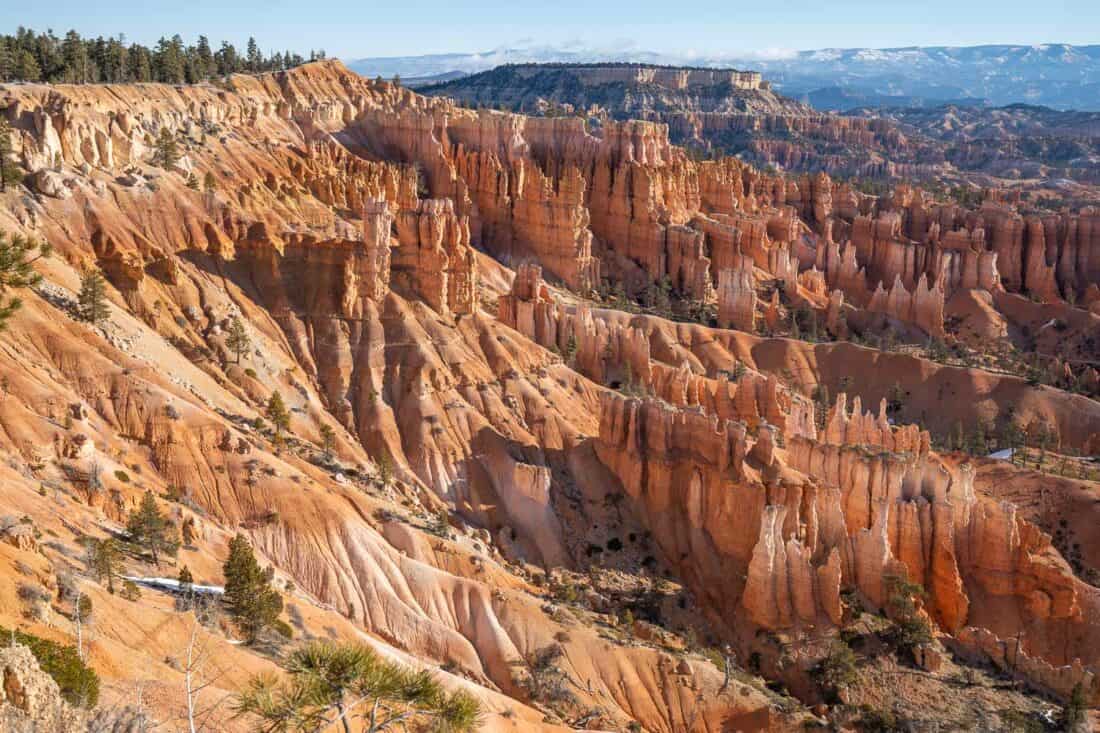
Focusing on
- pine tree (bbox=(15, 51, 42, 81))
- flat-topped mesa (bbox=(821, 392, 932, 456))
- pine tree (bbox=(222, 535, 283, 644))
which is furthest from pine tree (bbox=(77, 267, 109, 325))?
flat-topped mesa (bbox=(821, 392, 932, 456))

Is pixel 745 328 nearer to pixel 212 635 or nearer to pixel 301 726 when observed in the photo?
pixel 212 635

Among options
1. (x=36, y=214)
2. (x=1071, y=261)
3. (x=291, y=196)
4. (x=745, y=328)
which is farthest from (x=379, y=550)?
(x=1071, y=261)

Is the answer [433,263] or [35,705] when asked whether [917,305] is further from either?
[35,705]

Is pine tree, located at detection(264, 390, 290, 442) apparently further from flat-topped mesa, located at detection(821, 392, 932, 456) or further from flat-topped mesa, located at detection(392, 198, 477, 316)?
flat-topped mesa, located at detection(821, 392, 932, 456)

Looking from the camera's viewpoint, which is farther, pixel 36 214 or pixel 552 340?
pixel 552 340

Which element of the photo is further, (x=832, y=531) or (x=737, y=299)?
(x=737, y=299)

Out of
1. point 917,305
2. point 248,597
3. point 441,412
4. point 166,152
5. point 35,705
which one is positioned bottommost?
point 917,305

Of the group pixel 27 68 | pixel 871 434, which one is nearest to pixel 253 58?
pixel 27 68
